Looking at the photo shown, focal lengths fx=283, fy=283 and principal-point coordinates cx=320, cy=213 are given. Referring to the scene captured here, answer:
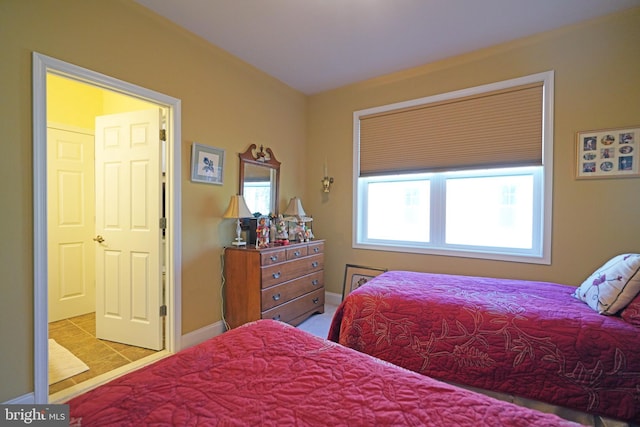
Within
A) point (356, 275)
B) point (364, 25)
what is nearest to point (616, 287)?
point (356, 275)

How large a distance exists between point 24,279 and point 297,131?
3.05 m

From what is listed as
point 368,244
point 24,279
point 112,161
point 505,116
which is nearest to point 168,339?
point 24,279

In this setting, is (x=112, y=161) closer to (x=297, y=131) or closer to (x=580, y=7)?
(x=297, y=131)

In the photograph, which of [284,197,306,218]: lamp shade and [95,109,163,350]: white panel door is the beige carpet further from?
[284,197,306,218]: lamp shade

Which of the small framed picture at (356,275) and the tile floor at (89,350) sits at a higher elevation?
the small framed picture at (356,275)

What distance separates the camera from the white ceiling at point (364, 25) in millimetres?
2205

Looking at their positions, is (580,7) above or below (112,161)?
above

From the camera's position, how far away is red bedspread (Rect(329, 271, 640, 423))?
143 cm

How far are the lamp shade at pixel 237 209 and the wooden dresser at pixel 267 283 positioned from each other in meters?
0.32

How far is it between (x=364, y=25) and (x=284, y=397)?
2.75 metres

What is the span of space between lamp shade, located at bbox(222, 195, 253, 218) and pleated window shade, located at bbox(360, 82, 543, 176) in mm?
1597

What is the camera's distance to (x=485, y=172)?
2980 mm

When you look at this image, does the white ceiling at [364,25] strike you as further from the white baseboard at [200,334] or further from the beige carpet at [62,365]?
the beige carpet at [62,365]

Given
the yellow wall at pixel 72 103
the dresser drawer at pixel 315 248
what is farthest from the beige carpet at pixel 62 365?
the yellow wall at pixel 72 103
